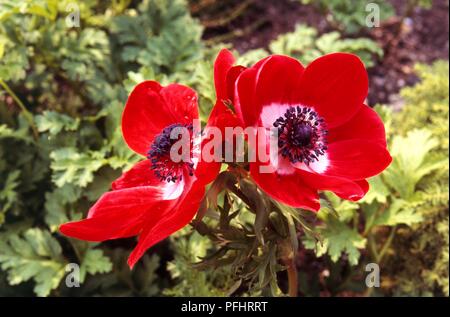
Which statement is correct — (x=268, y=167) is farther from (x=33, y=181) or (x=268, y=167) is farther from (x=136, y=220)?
(x=33, y=181)

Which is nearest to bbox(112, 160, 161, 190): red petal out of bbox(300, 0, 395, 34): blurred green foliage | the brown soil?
bbox(300, 0, 395, 34): blurred green foliage

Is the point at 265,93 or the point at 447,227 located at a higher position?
the point at 265,93

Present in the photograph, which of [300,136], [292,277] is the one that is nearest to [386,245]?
[292,277]

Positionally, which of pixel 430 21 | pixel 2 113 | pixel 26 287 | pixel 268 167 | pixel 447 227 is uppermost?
pixel 430 21

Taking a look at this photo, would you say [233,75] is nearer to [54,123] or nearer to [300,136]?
[300,136]

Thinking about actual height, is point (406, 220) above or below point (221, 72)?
below

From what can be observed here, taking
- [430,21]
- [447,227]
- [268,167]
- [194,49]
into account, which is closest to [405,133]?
[447,227]
